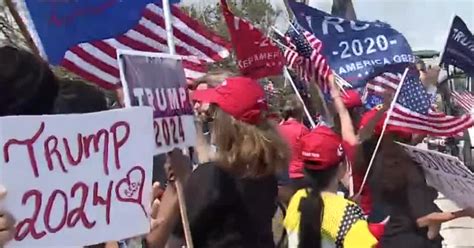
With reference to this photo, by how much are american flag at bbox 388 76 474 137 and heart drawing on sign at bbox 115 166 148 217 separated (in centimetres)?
304

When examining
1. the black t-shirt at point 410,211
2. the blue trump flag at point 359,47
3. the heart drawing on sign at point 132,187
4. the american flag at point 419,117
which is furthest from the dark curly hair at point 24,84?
the blue trump flag at point 359,47

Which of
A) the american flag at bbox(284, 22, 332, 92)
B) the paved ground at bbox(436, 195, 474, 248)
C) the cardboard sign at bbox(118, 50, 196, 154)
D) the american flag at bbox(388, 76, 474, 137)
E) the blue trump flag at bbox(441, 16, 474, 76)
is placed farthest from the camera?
the paved ground at bbox(436, 195, 474, 248)

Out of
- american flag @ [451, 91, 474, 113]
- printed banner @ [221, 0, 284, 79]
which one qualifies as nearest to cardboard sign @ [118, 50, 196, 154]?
printed banner @ [221, 0, 284, 79]

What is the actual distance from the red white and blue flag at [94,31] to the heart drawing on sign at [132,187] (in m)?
0.98

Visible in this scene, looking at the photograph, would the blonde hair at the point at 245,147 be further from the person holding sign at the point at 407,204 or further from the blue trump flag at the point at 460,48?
the blue trump flag at the point at 460,48

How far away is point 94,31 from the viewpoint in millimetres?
4113

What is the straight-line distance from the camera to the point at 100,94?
3.43 metres

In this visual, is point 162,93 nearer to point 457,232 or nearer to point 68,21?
point 68,21

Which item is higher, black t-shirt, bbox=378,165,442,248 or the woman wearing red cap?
the woman wearing red cap

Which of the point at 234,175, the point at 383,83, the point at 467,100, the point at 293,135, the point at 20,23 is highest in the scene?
the point at 20,23

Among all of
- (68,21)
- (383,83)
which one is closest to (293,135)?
(383,83)

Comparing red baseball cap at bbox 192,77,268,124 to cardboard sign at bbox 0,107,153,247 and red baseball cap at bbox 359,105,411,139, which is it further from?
red baseball cap at bbox 359,105,411,139

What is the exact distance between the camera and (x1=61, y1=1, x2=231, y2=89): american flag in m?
4.35

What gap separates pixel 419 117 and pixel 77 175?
12.7 feet
